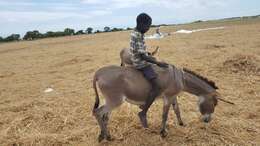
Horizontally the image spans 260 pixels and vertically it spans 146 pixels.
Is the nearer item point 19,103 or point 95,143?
point 95,143

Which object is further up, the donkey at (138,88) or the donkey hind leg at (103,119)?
the donkey at (138,88)

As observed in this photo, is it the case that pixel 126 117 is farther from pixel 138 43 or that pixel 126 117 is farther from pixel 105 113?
pixel 138 43

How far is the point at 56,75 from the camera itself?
12531 millimetres

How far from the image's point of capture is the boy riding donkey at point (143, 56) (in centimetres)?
506

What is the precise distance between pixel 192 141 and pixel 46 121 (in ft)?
10.2

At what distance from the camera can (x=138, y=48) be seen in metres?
5.15

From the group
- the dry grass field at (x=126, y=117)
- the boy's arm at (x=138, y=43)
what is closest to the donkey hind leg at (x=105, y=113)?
the dry grass field at (x=126, y=117)

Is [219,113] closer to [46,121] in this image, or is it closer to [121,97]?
[121,97]

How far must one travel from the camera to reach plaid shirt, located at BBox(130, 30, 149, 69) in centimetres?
511

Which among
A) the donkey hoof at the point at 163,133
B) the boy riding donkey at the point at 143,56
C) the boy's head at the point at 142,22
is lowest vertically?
the donkey hoof at the point at 163,133

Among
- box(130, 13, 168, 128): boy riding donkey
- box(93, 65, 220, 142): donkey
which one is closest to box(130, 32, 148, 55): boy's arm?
box(130, 13, 168, 128): boy riding donkey

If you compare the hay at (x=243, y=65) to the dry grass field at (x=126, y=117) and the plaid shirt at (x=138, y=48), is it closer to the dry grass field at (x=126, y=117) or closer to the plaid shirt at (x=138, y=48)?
the dry grass field at (x=126, y=117)

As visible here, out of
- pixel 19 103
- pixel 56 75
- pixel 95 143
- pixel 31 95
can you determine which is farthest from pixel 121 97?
pixel 56 75

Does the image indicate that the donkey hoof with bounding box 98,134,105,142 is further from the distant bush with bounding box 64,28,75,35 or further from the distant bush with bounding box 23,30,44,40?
the distant bush with bounding box 64,28,75,35
